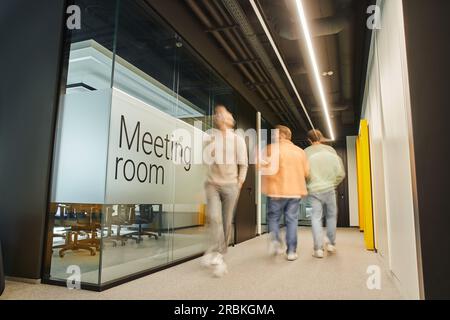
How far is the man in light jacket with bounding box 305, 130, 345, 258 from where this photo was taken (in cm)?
415

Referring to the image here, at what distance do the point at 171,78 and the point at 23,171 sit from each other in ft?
6.15

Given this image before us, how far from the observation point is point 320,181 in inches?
166

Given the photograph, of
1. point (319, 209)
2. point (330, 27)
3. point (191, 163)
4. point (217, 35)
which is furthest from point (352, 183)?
point (191, 163)

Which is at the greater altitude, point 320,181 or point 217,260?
point 320,181

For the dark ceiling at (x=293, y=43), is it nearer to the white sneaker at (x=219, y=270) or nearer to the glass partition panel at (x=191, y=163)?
the glass partition panel at (x=191, y=163)

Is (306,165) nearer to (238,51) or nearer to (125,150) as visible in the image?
(125,150)

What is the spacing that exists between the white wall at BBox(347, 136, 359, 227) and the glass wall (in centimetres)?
684

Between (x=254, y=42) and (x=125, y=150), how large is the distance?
2807 millimetres

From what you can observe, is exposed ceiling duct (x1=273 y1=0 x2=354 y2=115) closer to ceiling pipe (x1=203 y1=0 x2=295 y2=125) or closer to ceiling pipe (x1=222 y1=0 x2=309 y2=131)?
ceiling pipe (x1=222 y1=0 x2=309 y2=131)
